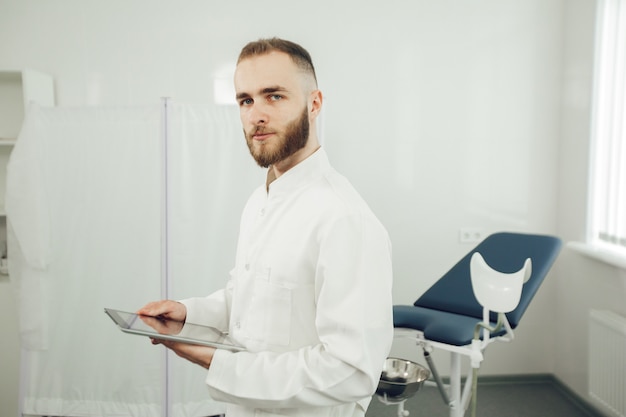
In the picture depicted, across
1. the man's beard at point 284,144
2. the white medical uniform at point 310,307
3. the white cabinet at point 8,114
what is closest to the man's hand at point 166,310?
the white medical uniform at point 310,307

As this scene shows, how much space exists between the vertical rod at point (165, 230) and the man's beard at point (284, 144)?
4.30 ft

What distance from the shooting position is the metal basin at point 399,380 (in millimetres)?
1720

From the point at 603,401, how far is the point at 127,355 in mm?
2266

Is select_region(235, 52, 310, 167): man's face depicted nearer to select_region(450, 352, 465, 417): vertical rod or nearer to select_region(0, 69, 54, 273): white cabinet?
select_region(450, 352, 465, 417): vertical rod

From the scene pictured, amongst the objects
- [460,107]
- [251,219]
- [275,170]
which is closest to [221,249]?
[251,219]

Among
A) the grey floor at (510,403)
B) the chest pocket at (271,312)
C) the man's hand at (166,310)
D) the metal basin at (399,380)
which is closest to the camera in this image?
the chest pocket at (271,312)

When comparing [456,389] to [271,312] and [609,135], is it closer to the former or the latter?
[271,312]

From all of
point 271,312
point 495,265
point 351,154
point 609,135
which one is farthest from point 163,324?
point 609,135

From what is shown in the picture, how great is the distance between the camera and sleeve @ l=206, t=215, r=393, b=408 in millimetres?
904

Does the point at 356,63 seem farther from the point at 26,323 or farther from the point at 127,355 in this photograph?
the point at 26,323

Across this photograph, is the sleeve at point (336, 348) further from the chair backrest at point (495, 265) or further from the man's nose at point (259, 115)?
the chair backrest at point (495, 265)

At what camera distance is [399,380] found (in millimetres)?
1921

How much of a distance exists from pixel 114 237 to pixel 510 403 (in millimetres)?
2255

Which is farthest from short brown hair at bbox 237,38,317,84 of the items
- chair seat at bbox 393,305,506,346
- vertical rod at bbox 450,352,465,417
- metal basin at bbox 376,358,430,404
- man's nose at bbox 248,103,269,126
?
vertical rod at bbox 450,352,465,417
